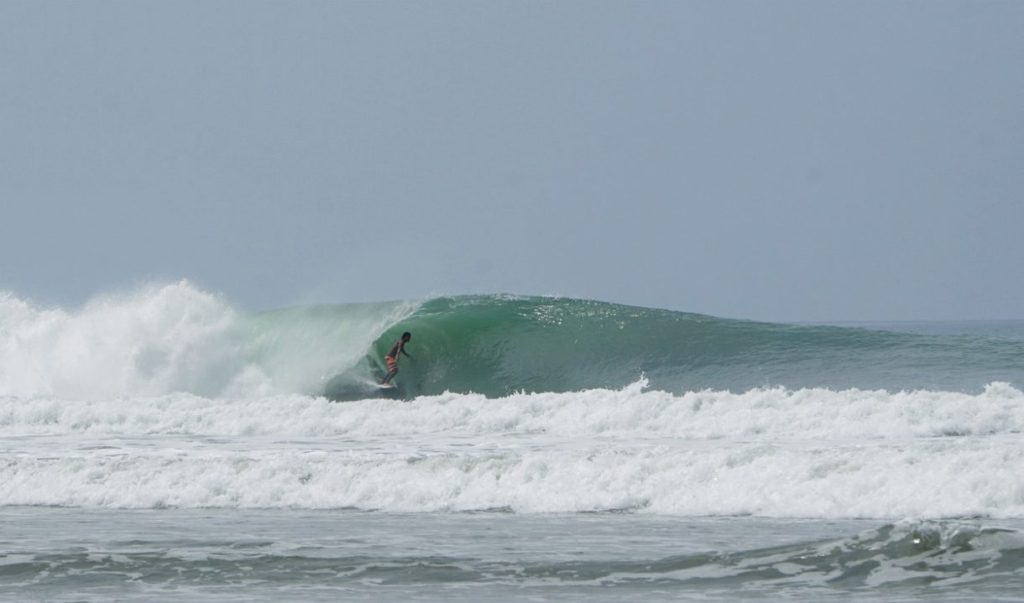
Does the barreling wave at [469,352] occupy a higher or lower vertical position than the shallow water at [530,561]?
higher

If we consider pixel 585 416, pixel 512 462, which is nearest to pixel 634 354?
pixel 585 416

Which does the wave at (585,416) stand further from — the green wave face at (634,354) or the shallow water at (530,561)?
the shallow water at (530,561)

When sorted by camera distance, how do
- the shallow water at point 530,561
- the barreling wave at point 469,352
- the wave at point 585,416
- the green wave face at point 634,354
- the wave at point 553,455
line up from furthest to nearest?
the barreling wave at point 469,352 < the green wave face at point 634,354 < the wave at point 585,416 < the wave at point 553,455 < the shallow water at point 530,561

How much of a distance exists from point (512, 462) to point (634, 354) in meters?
9.20

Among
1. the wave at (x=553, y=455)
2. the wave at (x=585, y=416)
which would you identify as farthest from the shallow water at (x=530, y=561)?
the wave at (x=585, y=416)

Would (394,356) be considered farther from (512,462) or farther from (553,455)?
(512,462)

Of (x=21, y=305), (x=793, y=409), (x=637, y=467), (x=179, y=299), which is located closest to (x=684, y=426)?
(x=793, y=409)

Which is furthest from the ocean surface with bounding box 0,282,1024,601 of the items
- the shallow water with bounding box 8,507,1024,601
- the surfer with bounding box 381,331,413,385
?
the surfer with bounding box 381,331,413,385

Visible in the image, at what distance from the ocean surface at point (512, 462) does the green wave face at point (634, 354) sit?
0.06 meters

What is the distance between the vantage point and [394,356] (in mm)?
20375

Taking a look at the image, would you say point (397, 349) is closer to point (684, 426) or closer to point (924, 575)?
point (684, 426)

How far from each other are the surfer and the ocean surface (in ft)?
0.65

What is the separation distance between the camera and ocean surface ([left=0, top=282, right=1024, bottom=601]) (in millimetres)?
7465

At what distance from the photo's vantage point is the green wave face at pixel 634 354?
18922 millimetres
